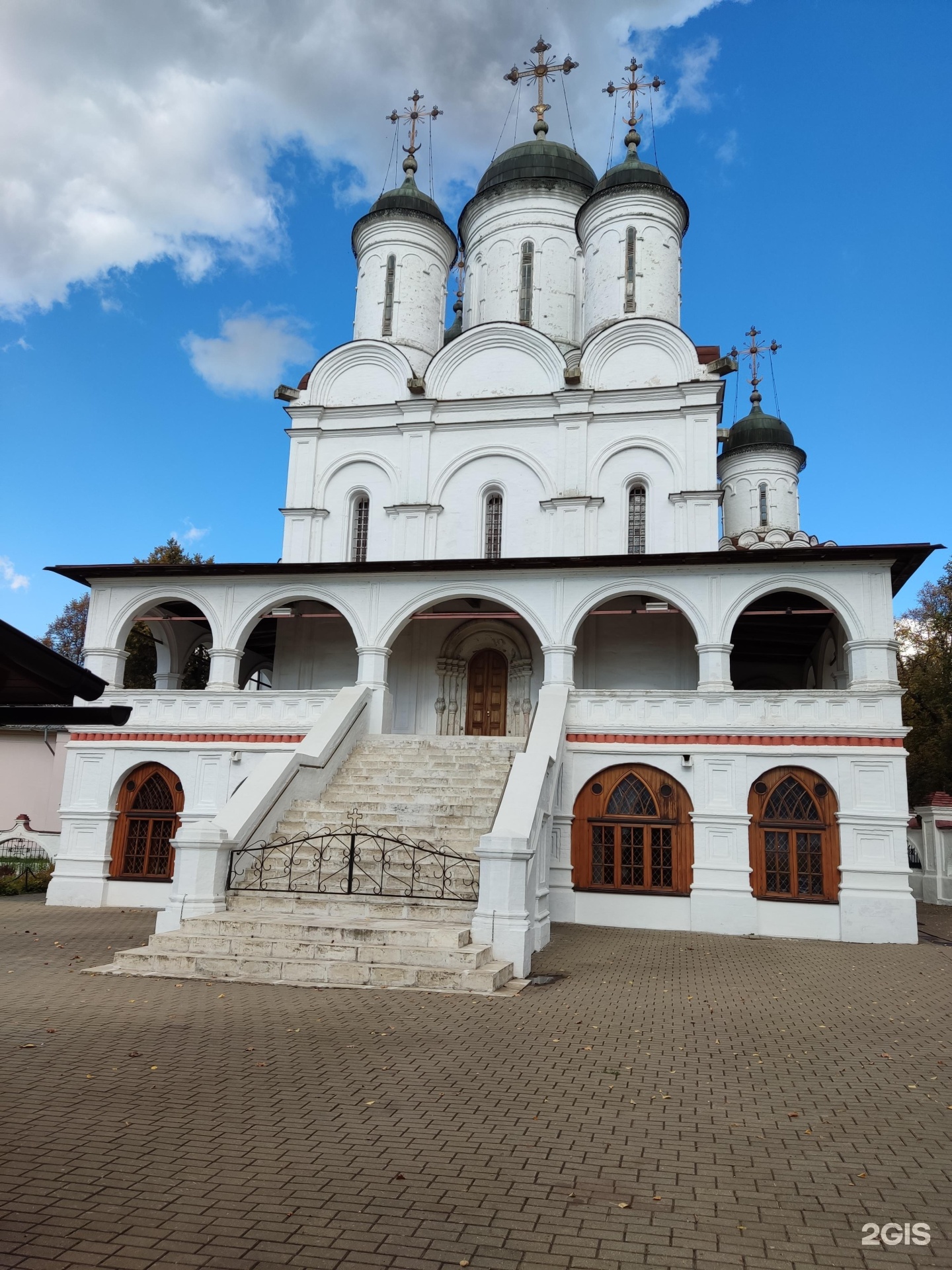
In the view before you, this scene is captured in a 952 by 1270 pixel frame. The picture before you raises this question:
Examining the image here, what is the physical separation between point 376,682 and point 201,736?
11.8ft

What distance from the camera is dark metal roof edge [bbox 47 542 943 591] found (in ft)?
54.4

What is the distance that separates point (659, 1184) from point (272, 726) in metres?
14.3

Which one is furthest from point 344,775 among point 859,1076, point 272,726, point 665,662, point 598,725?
point 859,1076

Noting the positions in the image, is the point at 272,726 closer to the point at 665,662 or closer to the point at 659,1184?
the point at 665,662

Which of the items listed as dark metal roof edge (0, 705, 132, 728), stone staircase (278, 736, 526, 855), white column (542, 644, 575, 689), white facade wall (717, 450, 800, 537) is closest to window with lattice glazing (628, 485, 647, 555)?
white column (542, 644, 575, 689)

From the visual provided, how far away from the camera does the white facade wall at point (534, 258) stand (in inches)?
1024

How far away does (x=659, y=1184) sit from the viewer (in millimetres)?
4871

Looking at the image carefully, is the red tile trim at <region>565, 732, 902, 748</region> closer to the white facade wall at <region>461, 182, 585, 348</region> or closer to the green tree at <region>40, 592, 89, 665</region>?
the white facade wall at <region>461, 182, 585, 348</region>

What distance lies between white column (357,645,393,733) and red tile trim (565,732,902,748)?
371 centimetres

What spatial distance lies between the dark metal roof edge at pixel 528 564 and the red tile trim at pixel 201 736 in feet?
10.5

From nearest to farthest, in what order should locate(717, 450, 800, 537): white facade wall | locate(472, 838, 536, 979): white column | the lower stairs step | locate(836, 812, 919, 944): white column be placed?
the lower stairs step → locate(472, 838, 536, 979): white column → locate(836, 812, 919, 944): white column → locate(717, 450, 800, 537): white facade wall

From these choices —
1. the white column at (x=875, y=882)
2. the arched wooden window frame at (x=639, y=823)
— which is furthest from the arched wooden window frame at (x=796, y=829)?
the arched wooden window frame at (x=639, y=823)

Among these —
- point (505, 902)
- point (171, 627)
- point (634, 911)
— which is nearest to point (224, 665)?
point (171, 627)

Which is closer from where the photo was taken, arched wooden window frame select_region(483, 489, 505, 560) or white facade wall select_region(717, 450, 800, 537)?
arched wooden window frame select_region(483, 489, 505, 560)
